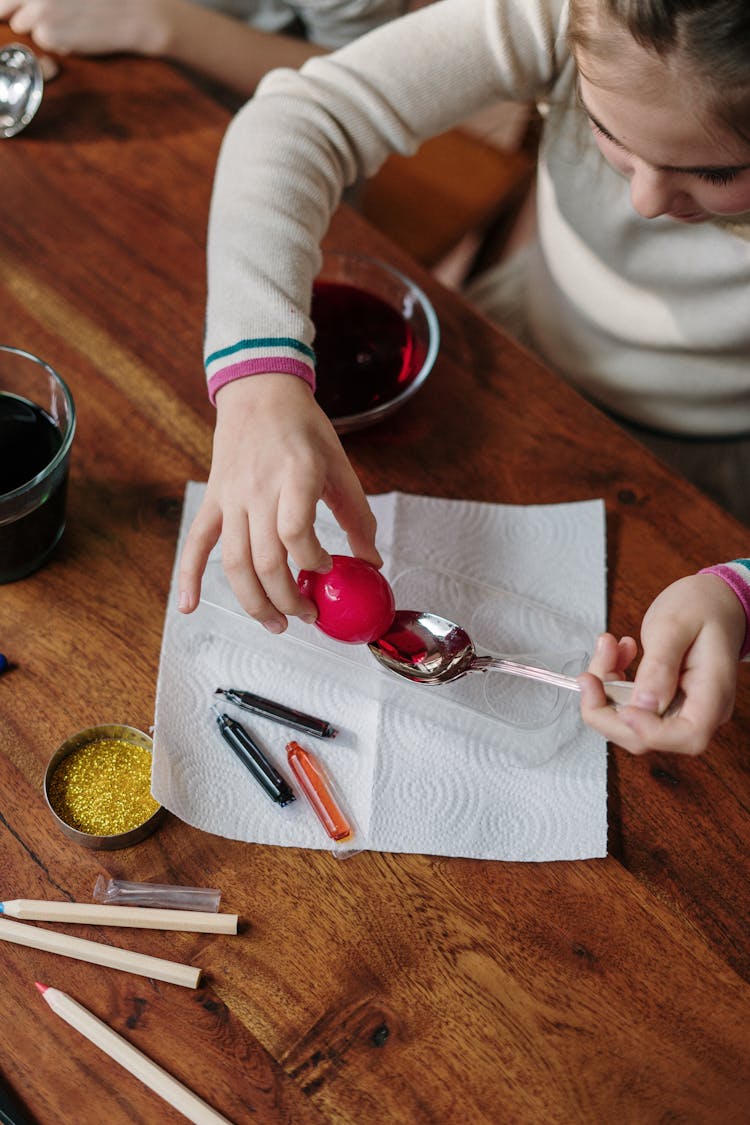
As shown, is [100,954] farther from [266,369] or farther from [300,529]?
[266,369]

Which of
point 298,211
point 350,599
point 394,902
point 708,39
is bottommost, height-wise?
point 394,902

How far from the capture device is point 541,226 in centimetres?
106

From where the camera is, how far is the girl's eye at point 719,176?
0.61 meters

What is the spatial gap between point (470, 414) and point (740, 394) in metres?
0.34

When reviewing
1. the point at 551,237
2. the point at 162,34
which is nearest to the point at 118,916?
the point at 551,237

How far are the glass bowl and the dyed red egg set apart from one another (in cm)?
14

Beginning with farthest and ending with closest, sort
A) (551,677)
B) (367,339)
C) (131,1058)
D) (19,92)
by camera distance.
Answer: (19,92) < (367,339) < (551,677) < (131,1058)

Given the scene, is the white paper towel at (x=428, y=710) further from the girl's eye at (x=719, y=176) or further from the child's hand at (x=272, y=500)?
the girl's eye at (x=719, y=176)

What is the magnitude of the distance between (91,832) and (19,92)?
0.75m

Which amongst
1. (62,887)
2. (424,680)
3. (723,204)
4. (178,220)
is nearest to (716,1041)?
(424,680)

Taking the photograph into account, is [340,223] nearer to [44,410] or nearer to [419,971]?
[44,410]

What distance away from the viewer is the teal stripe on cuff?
70 cm

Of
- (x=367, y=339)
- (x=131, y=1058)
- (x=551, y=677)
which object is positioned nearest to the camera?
(x=131, y=1058)

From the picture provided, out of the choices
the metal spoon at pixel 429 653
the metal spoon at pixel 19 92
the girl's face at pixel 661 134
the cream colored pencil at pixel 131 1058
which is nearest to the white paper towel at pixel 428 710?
the metal spoon at pixel 429 653
